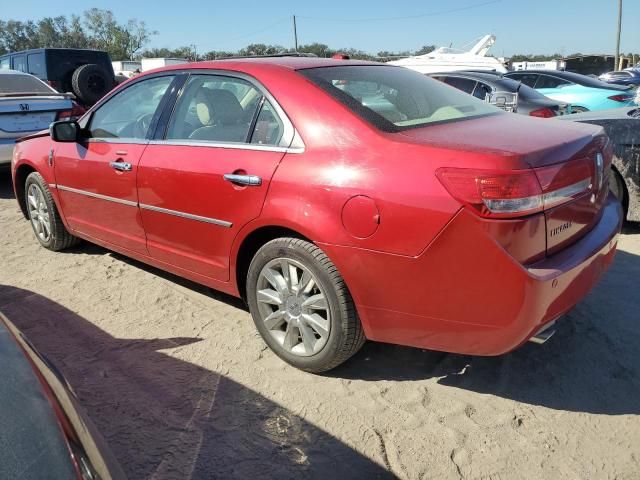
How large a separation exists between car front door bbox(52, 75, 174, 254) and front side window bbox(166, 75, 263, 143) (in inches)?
9.5

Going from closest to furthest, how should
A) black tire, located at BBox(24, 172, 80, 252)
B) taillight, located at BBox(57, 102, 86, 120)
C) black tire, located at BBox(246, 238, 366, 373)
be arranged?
1. black tire, located at BBox(246, 238, 366, 373)
2. black tire, located at BBox(24, 172, 80, 252)
3. taillight, located at BBox(57, 102, 86, 120)

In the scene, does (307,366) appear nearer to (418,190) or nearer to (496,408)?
(496,408)

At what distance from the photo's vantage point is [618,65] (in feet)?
116

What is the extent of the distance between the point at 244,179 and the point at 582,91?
30.3 feet

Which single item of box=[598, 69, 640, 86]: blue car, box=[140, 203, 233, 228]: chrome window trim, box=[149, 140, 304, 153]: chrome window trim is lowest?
box=[140, 203, 233, 228]: chrome window trim

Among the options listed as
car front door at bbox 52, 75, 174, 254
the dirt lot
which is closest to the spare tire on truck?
car front door at bbox 52, 75, 174, 254

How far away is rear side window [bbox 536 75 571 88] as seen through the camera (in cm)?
1064

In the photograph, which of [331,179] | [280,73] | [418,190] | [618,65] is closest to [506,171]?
[418,190]

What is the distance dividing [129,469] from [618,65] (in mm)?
40898

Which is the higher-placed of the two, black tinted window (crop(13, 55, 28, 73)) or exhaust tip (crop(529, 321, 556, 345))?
black tinted window (crop(13, 55, 28, 73))

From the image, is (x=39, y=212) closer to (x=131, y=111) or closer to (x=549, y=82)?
(x=131, y=111)

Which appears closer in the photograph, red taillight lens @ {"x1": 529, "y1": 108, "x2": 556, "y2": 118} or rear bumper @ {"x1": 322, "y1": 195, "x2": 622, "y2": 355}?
rear bumper @ {"x1": 322, "y1": 195, "x2": 622, "y2": 355}

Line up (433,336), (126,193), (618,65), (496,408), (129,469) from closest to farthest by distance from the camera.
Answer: (129,469) < (433,336) < (496,408) < (126,193) < (618,65)

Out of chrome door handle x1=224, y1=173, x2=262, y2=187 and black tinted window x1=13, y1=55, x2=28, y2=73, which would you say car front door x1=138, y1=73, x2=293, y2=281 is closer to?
chrome door handle x1=224, y1=173, x2=262, y2=187
